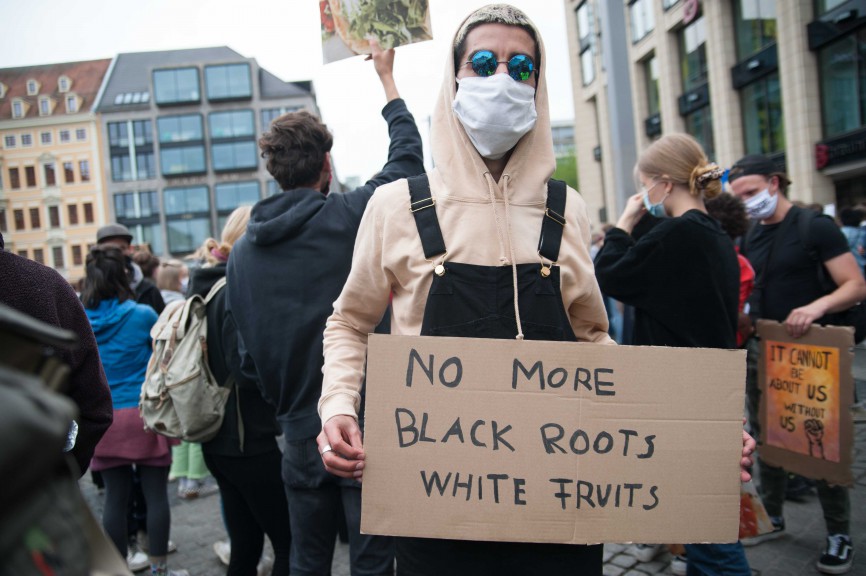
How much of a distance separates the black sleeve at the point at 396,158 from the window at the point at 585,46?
35.6 metres

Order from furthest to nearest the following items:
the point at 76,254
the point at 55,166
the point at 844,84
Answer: the point at 76,254
the point at 55,166
the point at 844,84

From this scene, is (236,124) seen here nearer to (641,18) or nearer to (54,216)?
(54,216)

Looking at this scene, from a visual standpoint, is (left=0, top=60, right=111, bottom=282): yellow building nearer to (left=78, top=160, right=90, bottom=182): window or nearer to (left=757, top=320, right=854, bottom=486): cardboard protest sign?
(left=78, top=160, right=90, bottom=182): window

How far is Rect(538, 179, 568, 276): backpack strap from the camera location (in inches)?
71.1

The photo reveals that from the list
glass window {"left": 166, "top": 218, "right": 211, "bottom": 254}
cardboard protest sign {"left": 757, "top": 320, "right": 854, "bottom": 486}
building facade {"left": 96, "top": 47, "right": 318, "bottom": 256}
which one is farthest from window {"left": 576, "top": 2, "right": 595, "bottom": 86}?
glass window {"left": 166, "top": 218, "right": 211, "bottom": 254}

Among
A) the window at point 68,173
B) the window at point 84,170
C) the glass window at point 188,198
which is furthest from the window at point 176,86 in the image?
the window at point 68,173

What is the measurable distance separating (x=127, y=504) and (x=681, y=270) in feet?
11.2

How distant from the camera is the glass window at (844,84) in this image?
56.9ft

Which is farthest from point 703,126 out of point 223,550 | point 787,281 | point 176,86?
point 176,86

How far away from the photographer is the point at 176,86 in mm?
68938

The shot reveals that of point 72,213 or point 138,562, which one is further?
point 72,213

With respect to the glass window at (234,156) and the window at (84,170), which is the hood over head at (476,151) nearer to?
the glass window at (234,156)

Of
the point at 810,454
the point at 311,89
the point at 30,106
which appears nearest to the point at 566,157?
the point at 311,89

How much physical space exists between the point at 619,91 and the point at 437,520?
8905 millimetres
